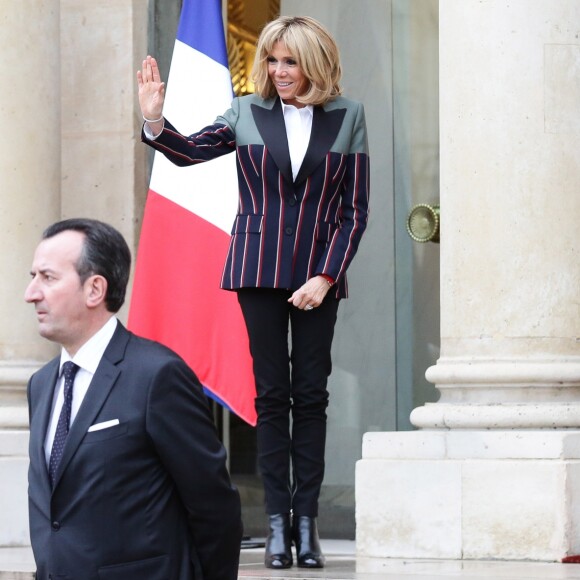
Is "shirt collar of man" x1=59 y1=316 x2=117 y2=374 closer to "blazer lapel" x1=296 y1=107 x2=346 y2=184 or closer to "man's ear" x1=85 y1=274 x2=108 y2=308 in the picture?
"man's ear" x1=85 y1=274 x2=108 y2=308

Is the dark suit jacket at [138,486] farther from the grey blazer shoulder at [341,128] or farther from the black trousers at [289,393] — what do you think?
the grey blazer shoulder at [341,128]

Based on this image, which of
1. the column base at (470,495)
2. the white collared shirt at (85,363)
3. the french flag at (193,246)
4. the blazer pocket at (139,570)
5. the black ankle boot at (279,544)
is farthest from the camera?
the french flag at (193,246)

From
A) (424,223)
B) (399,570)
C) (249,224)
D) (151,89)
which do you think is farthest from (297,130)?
(424,223)

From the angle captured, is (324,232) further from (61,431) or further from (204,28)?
(61,431)

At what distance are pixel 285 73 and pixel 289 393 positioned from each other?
1170 mm

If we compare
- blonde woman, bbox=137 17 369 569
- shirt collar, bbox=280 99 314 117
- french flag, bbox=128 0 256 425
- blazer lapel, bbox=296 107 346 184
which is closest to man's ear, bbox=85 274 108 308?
blonde woman, bbox=137 17 369 569

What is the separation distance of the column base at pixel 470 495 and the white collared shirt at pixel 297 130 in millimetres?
1213

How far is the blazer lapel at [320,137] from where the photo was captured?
5.96m

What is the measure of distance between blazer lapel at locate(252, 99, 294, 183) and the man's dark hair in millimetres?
2369

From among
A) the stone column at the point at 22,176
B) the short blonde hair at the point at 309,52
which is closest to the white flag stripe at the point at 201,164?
the stone column at the point at 22,176

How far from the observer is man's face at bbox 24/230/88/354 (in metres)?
3.47

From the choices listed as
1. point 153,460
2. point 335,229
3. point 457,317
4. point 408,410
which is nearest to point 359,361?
point 408,410

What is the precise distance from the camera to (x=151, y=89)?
5.57 metres

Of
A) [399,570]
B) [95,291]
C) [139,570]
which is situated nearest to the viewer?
[139,570]
